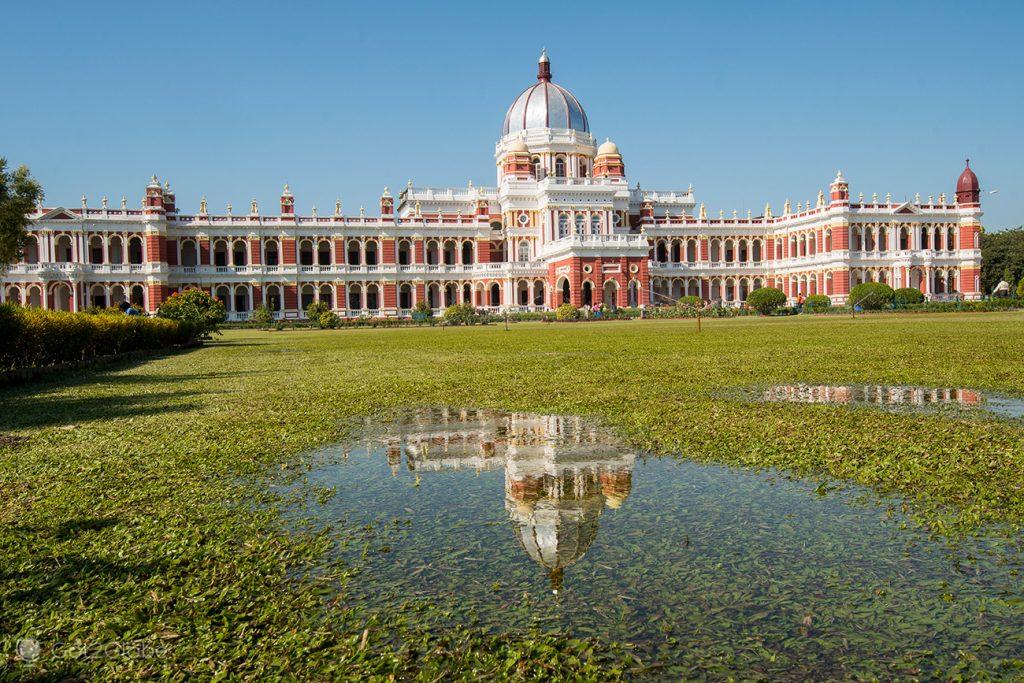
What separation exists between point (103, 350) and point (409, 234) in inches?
1905

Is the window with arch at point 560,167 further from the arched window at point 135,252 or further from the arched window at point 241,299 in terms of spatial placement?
the arched window at point 135,252

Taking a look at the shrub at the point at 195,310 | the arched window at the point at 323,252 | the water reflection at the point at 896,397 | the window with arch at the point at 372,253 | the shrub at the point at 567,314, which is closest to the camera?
the water reflection at the point at 896,397

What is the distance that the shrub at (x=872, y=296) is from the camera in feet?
167

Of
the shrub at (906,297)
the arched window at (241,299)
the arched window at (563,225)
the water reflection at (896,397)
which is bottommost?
the water reflection at (896,397)

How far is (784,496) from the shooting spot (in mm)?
5430

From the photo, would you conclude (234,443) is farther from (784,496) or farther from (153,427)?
(784,496)

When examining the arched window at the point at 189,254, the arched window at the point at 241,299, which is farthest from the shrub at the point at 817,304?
the arched window at the point at 189,254

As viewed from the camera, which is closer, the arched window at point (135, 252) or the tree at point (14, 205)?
the tree at point (14, 205)

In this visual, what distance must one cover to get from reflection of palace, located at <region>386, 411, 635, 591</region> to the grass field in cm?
68

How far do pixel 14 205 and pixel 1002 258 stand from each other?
8612 cm

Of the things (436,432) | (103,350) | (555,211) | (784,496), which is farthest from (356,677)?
(555,211)

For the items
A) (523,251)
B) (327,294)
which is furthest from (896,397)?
(327,294)

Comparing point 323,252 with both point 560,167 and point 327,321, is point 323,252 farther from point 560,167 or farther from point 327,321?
point 560,167

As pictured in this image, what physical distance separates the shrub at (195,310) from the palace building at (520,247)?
2726 centimetres
